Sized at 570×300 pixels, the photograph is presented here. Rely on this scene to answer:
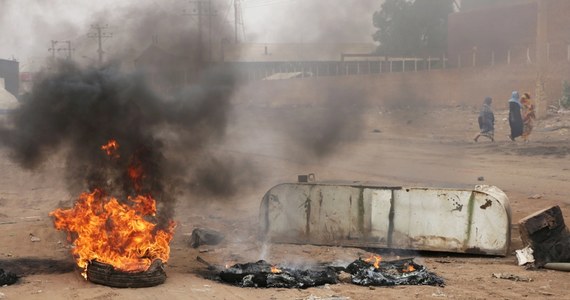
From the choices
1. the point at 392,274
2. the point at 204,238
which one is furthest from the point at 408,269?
the point at 204,238

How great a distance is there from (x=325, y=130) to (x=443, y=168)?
3.27 metres

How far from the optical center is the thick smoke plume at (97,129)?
9422 mm

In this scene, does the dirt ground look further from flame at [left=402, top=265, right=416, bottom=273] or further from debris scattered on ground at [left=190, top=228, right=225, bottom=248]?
flame at [left=402, top=265, right=416, bottom=273]

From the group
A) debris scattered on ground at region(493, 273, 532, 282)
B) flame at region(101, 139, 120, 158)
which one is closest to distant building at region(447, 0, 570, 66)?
debris scattered on ground at region(493, 273, 532, 282)

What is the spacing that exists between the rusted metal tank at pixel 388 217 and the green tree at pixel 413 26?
42708 millimetres

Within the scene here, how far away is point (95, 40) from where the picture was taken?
12.4m

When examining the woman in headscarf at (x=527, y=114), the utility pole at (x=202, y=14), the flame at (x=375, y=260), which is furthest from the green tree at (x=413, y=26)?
the flame at (x=375, y=260)

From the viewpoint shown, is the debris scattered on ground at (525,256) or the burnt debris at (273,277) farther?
the debris scattered on ground at (525,256)

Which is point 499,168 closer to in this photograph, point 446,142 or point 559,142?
point 559,142

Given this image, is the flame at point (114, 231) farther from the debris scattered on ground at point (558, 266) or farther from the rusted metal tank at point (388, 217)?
the debris scattered on ground at point (558, 266)

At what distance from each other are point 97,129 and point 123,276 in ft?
7.84

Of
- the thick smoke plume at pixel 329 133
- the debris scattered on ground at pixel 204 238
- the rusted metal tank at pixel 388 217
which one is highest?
the thick smoke plume at pixel 329 133

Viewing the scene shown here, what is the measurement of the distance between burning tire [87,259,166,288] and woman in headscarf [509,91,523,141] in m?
17.1

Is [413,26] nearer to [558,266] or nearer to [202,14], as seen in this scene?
[202,14]
